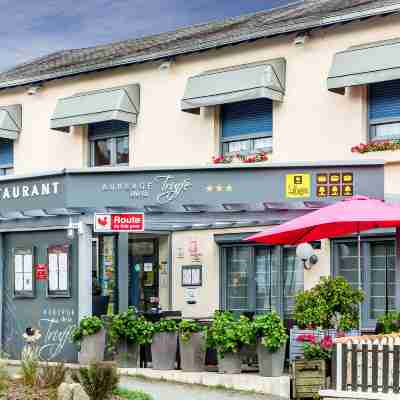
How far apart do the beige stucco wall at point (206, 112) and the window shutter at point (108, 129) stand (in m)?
0.31

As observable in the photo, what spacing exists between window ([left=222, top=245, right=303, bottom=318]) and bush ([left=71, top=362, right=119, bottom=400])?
9.87m

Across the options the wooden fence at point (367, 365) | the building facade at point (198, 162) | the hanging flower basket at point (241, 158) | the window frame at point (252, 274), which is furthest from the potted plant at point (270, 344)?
the window frame at point (252, 274)

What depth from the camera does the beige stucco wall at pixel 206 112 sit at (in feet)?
61.8

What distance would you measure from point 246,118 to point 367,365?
27.0 ft

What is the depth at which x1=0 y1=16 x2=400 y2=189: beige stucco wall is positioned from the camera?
1884 cm

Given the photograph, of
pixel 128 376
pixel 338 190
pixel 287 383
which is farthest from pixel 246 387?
pixel 338 190

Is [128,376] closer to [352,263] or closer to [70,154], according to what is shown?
[352,263]

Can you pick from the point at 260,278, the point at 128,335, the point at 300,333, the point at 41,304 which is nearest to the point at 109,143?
the point at 260,278

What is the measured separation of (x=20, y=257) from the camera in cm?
1884

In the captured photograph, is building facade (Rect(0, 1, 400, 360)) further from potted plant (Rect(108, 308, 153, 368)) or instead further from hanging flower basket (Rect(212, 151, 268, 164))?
potted plant (Rect(108, 308, 153, 368))

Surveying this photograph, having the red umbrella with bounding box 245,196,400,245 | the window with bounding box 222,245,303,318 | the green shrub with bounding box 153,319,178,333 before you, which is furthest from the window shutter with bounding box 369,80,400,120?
the green shrub with bounding box 153,319,178,333

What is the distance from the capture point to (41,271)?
18.5 metres

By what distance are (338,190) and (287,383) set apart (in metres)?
3.37

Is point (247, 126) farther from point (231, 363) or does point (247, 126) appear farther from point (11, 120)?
point (11, 120)
